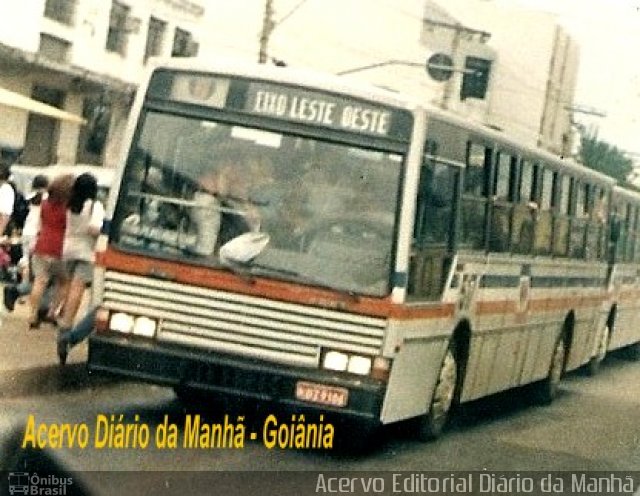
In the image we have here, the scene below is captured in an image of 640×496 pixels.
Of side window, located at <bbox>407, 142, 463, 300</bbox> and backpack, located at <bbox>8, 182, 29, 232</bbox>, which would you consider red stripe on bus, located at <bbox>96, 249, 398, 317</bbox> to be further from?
backpack, located at <bbox>8, 182, 29, 232</bbox>

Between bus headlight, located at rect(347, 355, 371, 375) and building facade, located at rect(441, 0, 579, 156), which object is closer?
bus headlight, located at rect(347, 355, 371, 375)

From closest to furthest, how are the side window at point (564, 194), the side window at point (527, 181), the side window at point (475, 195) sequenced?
1. the side window at point (475, 195)
2. the side window at point (527, 181)
3. the side window at point (564, 194)

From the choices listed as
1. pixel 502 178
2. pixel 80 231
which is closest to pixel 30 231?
pixel 80 231

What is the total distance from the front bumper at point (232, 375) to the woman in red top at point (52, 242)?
11.6 feet

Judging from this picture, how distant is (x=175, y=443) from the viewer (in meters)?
9.91

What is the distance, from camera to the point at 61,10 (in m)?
36.9

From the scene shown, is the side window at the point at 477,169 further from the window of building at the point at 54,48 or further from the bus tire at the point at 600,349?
the window of building at the point at 54,48

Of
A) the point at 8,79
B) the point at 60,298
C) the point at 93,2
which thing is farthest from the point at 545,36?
the point at 60,298

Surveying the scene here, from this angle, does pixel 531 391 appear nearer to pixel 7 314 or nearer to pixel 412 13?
pixel 7 314

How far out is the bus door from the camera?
34.1 feet

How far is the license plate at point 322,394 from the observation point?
9.77 meters

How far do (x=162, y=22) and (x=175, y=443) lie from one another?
115 feet

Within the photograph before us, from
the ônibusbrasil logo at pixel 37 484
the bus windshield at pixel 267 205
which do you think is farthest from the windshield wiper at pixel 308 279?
the ônibusbrasil logo at pixel 37 484

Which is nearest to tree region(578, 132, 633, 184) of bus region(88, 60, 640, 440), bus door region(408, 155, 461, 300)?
bus door region(408, 155, 461, 300)
